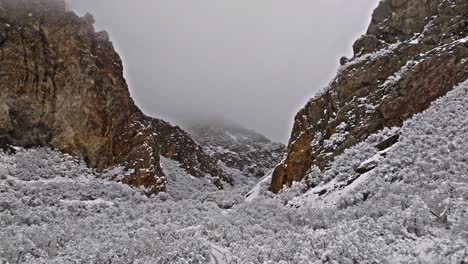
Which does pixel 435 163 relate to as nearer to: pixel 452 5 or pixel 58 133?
pixel 452 5

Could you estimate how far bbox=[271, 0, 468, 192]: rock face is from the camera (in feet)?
82.3

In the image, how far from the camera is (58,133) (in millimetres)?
37281

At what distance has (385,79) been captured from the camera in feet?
93.2

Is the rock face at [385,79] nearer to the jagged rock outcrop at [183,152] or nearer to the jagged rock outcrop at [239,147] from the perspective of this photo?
the jagged rock outcrop at [183,152]

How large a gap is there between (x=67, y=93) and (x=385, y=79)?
28260 mm

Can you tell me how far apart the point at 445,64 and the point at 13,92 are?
111ft

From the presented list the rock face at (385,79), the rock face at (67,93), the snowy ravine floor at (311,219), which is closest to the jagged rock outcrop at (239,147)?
the rock face at (67,93)

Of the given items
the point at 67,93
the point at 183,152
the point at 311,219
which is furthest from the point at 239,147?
the point at 311,219

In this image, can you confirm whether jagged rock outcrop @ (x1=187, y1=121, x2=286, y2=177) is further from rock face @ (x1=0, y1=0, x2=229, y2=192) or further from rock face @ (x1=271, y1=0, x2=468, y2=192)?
rock face @ (x1=271, y1=0, x2=468, y2=192)

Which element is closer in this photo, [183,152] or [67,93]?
[67,93]

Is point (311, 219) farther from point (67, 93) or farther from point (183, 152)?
point (183, 152)

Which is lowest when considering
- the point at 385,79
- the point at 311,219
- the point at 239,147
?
the point at 311,219

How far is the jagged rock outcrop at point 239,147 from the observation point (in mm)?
90812

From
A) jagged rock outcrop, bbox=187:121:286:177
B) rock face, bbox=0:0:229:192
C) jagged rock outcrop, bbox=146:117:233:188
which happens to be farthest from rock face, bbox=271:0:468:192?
jagged rock outcrop, bbox=187:121:286:177
